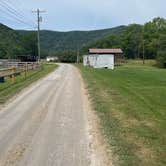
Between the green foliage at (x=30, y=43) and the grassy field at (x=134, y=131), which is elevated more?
the green foliage at (x=30, y=43)

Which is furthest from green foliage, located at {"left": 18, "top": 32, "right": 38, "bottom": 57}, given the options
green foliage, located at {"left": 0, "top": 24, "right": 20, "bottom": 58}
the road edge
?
the road edge

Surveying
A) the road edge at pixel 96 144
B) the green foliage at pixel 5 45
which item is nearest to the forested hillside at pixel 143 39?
the green foliage at pixel 5 45

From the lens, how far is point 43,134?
862 centimetres

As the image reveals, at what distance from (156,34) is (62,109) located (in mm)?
120637

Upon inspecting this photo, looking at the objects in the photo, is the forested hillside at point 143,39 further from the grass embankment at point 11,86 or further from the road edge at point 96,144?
the road edge at point 96,144

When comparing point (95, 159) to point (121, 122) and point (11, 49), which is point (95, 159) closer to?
point (121, 122)

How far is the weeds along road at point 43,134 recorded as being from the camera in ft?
21.8

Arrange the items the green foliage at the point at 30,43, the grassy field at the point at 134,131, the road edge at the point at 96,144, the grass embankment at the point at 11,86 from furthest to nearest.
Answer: the green foliage at the point at 30,43
the grass embankment at the point at 11,86
the grassy field at the point at 134,131
the road edge at the point at 96,144

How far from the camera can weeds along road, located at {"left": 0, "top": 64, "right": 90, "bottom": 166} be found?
6659mm

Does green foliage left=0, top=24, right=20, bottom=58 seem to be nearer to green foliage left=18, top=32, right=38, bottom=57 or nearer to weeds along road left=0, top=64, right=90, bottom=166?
green foliage left=18, top=32, right=38, bottom=57

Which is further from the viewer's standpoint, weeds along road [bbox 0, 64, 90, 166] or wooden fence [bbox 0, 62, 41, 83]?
wooden fence [bbox 0, 62, 41, 83]

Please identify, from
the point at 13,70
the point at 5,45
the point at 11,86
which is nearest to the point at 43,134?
the point at 11,86

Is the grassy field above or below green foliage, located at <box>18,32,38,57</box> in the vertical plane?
below

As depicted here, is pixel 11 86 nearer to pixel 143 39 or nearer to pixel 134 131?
pixel 134 131
